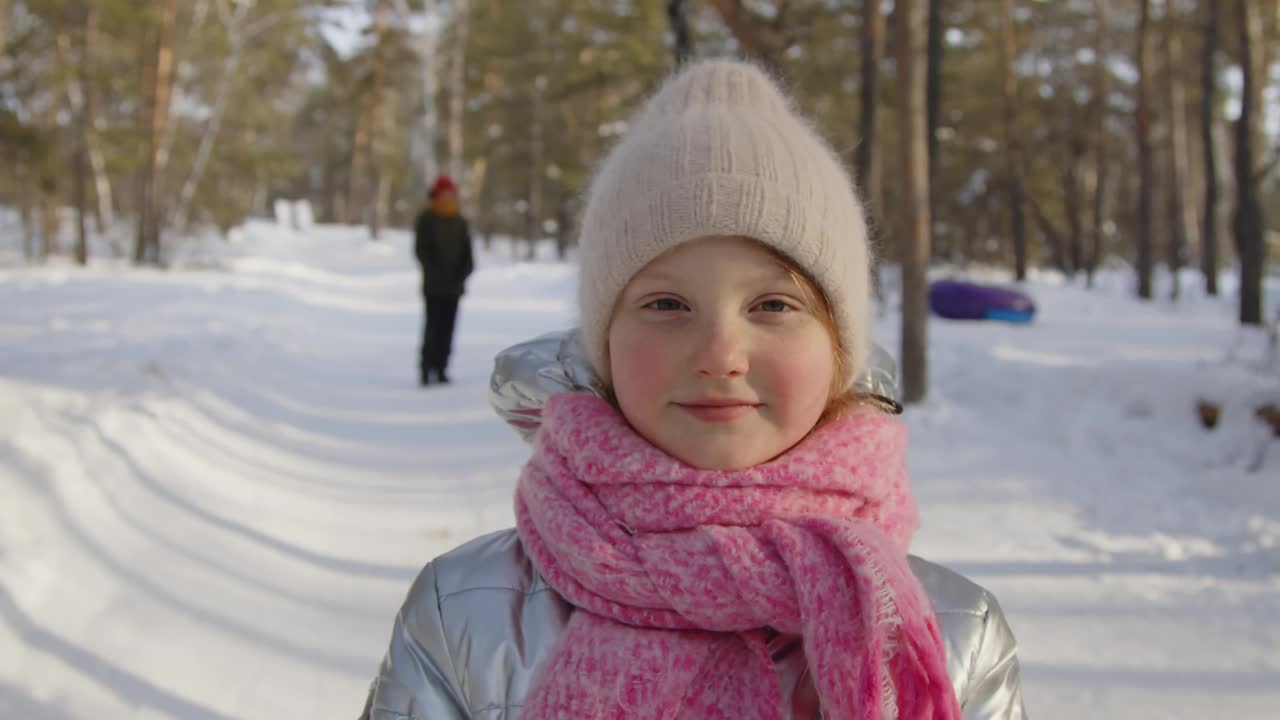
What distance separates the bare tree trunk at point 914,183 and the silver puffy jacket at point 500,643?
17.1ft

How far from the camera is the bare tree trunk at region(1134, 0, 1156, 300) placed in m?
14.4

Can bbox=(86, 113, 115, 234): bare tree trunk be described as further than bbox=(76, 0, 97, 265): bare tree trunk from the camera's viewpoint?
Yes

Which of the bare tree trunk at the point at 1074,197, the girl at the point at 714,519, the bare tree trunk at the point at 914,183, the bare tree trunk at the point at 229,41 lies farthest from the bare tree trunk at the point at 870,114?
the bare tree trunk at the point at 229,41

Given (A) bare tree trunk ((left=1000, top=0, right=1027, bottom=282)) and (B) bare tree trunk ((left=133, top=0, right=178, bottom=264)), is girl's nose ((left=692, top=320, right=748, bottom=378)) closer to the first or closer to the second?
(A) bare tree trunk ((left=1000, top=0, right=1027, bottom=282))

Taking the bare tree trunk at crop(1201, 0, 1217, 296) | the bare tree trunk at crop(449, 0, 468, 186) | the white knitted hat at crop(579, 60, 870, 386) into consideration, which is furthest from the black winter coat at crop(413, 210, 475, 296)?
the bare tree trunk at crop(449, 0, 468, 186)

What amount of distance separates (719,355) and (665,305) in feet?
0.48

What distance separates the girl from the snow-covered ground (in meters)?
1.49

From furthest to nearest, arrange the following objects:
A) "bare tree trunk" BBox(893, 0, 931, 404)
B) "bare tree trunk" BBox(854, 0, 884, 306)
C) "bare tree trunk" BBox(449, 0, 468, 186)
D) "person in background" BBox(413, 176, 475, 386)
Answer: "bare tree trunk" BBox(449, 0, 468, 186) < "bare tree trunk" BBox(854, 0, 884, 306) < "person in background" BBox(413, 176, 475, 386) < "bare tree trunk" BBox(893, 0, 931, 404)

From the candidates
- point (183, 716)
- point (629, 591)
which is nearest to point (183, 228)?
point (183, 716)

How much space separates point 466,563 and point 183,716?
1.56m

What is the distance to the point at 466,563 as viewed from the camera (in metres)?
1.41

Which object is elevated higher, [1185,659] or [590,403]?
[590,403]

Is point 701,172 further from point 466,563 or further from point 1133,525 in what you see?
point 1133,525

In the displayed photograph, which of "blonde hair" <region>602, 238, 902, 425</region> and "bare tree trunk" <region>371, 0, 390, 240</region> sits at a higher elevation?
"bare tree trunk" <region>371, 0, 390, 240</region>
